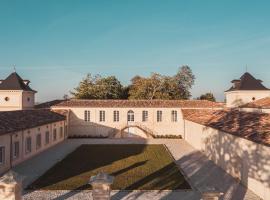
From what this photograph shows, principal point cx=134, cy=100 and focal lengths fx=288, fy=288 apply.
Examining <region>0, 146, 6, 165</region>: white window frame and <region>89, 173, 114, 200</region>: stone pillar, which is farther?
<region>0, 146, 6, 165</region>: white window frame

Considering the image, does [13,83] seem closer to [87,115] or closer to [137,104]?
[87,115]

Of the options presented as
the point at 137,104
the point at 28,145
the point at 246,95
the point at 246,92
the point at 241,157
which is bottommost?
the point at 28,145

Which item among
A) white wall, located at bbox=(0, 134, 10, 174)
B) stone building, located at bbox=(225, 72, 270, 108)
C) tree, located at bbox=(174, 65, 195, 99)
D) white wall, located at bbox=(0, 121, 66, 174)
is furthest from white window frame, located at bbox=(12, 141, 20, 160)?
tree, located at bbox=(174, 65, 195, 99)

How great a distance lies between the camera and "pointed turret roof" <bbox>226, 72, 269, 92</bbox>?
47469 mm

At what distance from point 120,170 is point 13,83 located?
28667mm

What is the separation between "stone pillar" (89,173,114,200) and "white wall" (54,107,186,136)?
33.1m

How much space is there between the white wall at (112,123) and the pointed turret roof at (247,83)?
12.1 meters

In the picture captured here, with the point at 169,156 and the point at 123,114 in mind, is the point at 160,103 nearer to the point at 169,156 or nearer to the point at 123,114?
the point at 123,114

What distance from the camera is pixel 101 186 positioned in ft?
34.4

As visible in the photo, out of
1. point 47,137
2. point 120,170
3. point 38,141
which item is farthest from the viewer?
point 47,137

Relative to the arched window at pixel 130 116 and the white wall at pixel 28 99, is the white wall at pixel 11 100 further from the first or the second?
the arched window at pixel 130 116

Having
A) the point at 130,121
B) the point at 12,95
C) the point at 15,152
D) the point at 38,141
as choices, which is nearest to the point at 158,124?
the point at 130,121

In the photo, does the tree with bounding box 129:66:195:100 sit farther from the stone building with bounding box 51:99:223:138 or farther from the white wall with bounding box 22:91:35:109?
the white wall with bounding box 22:91:35:109

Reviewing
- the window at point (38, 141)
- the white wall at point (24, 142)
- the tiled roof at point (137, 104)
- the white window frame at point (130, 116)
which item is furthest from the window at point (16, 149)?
the white window frame at point (130, 116)
